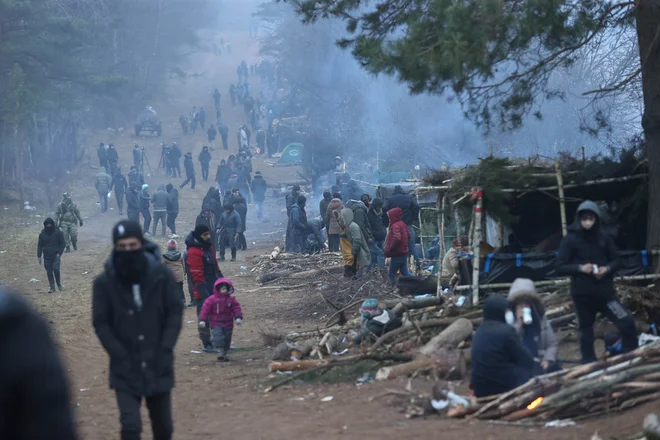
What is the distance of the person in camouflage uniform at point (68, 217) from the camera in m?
24.1

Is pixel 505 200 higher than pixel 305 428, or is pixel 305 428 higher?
pixel 505 200

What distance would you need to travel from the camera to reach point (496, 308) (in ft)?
24.4

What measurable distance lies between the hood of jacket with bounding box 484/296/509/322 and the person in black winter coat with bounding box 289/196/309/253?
15.4 m

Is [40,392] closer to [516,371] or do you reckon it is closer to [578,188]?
[516,371]

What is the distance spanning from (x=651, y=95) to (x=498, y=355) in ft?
15.4

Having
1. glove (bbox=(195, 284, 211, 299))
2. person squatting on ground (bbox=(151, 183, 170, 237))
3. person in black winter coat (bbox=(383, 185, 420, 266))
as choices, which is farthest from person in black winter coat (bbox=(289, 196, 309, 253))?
glove (bbox=(195, 284, 211, 299))

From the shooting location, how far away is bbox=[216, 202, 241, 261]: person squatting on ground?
957 inches

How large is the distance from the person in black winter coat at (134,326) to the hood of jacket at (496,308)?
2.74 meters

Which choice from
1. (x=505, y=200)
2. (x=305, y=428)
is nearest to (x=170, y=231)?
(x=505, y=200)

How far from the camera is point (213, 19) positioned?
89.9 meters

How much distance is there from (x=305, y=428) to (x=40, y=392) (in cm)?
548

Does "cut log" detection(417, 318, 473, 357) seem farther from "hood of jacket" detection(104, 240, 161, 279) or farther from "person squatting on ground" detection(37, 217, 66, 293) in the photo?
"person squatting on ground" detection(37, 217, 66, 293)

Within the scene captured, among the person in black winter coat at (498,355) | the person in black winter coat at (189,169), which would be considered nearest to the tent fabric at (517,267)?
the person in black winter coat at (498,355)

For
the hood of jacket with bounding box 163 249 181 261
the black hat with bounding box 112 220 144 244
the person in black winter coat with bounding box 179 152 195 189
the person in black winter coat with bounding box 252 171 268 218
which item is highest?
the person in black winter coat with bounding box 179 152 195 189
